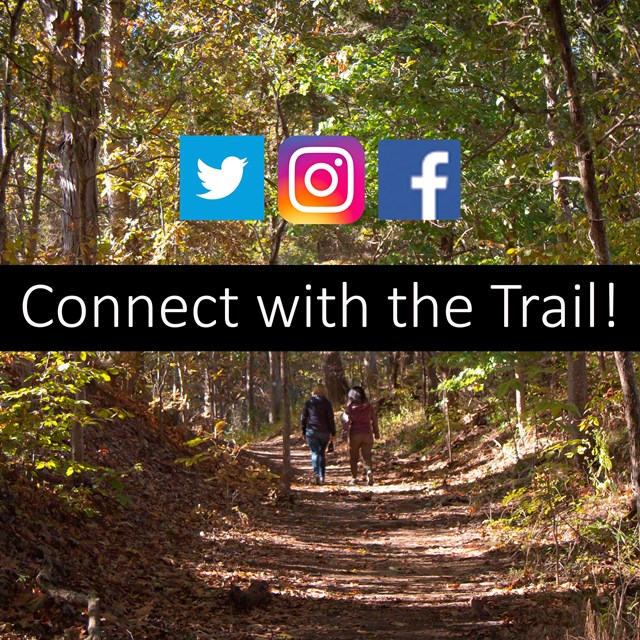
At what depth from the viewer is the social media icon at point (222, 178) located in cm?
1308

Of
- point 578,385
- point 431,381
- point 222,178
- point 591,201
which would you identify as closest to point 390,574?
point 578,385

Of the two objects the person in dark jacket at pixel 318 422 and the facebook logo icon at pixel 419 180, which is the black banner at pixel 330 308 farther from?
the person in dark jacket at pixel 318 422

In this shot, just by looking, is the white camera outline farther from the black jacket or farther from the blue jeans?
the blue jeans

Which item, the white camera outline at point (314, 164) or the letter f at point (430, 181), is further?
the white camera outline at point (314, 164)

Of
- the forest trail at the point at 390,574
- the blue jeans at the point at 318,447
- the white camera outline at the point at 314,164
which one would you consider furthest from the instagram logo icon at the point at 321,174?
the forest trail at the point at 390,574

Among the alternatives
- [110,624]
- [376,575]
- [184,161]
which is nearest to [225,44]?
[184,161]

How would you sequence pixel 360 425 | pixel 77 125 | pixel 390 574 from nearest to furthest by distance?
pixel 390 574
pixel 77 125
pixel 360 425

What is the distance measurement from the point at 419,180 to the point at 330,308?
840cm

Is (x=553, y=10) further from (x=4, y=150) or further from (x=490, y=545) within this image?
(x=490, y=545)

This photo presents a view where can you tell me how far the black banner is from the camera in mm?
5613

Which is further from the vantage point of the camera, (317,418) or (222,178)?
(317,418)

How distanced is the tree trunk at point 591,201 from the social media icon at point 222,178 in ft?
23.5

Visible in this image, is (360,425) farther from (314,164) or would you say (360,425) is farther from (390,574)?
(390,574)

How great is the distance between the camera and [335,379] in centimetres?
3089
